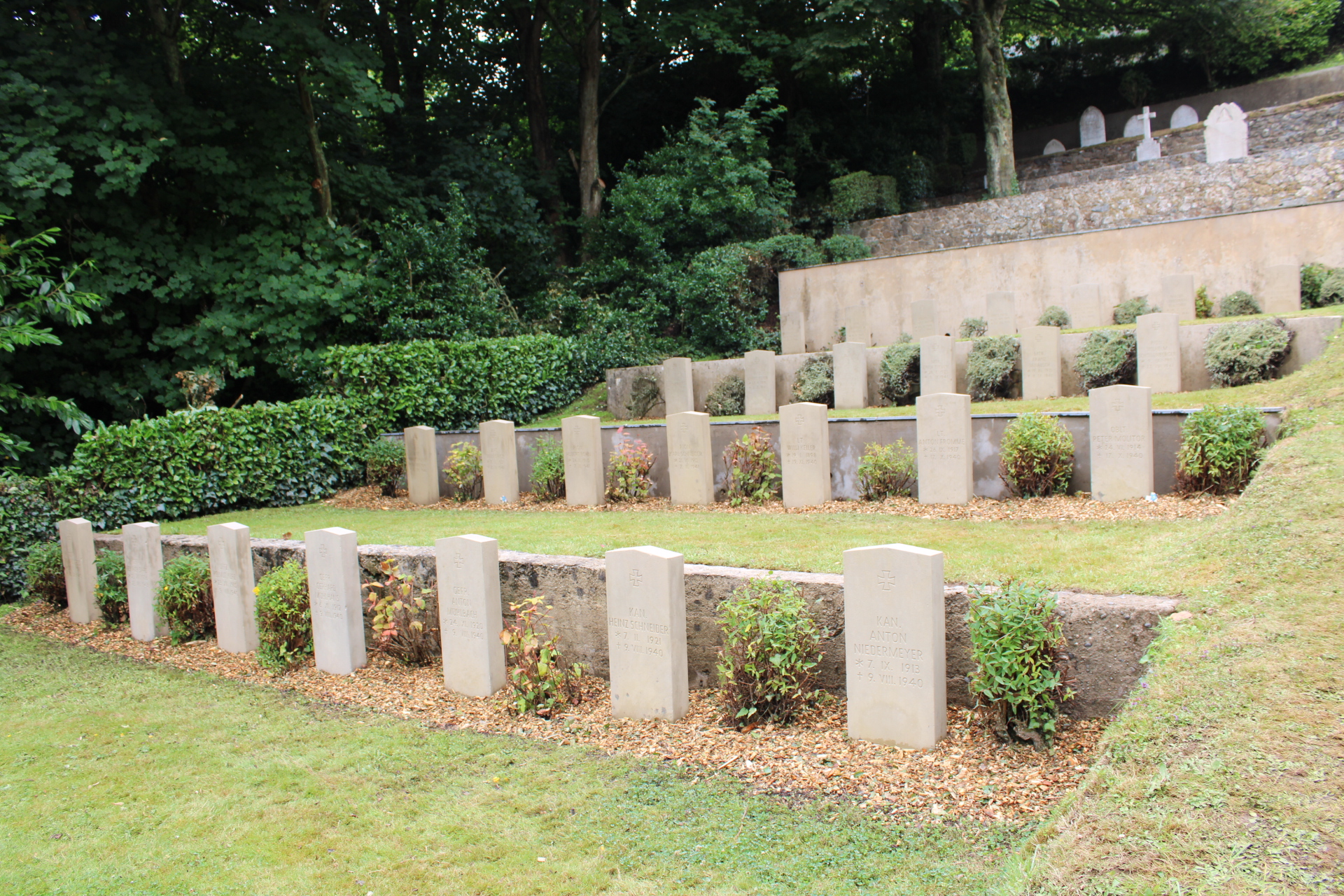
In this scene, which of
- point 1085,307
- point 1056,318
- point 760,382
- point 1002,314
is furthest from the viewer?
point 1002,314

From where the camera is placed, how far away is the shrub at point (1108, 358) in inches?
403

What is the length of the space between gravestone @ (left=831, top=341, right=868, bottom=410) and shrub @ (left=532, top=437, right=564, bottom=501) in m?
4.08

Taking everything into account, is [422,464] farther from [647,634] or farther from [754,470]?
[647,634]

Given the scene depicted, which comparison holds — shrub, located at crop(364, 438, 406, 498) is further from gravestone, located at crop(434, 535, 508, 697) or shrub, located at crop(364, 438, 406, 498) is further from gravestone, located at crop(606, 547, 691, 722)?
gravestone, located at crop(606, 547, 691, 722)

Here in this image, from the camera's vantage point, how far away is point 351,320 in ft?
47.8

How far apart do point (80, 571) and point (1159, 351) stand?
38.5ft

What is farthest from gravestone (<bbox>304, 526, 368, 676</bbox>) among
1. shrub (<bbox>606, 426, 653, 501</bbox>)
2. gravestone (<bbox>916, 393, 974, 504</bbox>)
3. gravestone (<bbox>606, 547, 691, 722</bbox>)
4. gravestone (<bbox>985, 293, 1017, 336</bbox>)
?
gravestone (<bbox>985, 293, 1017, 336</bbox>)

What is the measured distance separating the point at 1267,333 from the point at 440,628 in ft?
28.8

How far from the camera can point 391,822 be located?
4215 millimetres

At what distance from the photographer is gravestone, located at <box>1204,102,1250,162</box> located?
1692cm

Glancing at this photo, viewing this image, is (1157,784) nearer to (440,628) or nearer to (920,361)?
(440,628)

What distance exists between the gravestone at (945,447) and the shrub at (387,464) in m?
7.55

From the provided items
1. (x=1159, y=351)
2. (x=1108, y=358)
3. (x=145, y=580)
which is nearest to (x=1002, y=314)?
(x=1108, y=358)

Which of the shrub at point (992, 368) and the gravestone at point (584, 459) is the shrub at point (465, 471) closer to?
the gravestone at point (584, 459)
